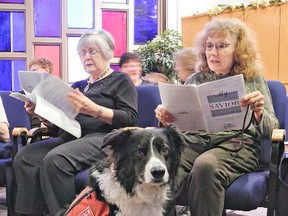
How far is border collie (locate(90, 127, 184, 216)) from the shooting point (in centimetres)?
182

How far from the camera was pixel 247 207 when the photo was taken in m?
1.99

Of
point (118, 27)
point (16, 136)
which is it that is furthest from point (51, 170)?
point (118, 27)

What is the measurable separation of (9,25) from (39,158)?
3.66 metres

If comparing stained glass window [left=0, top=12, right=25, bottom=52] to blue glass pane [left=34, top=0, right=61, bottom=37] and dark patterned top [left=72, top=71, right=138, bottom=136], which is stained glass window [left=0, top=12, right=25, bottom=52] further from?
dark patterned top [left=72, top=71, right=138, bottom=136]

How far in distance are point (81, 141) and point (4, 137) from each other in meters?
0.66

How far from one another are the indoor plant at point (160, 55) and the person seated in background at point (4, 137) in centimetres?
297

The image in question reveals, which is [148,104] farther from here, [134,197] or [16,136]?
[134,197]

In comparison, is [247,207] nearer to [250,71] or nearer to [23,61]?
[250,71]

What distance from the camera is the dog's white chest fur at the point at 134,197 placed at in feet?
6.16

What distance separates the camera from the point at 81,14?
19.4 feet

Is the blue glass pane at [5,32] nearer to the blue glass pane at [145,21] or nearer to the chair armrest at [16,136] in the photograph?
the blue glass pane at [145,21]

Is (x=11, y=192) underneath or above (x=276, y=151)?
underneath

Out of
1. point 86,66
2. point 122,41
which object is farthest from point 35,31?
point 86,66

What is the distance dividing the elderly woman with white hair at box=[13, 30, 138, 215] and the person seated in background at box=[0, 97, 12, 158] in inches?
9.8
